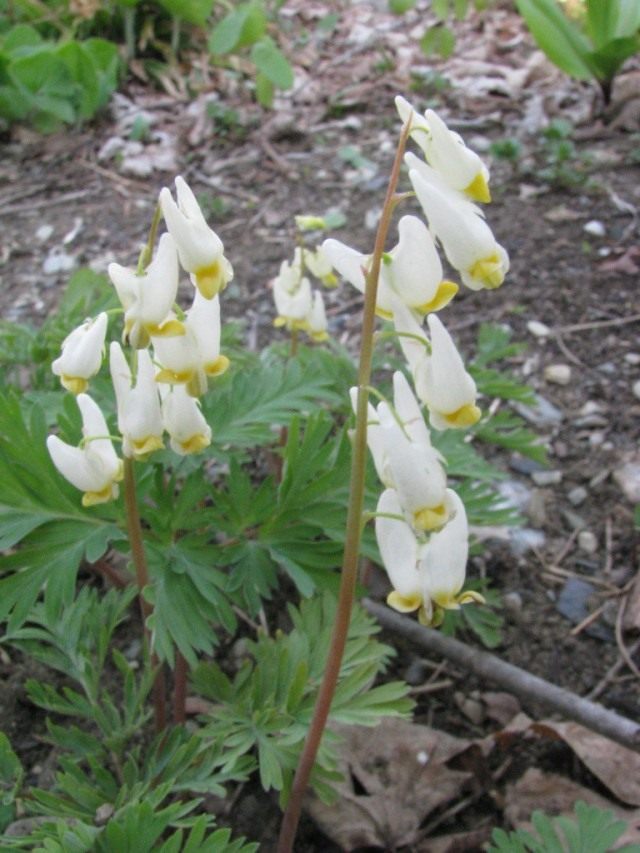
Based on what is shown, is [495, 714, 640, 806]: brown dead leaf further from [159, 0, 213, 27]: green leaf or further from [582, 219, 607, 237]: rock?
[159, 0, 213, 27]: green leaf

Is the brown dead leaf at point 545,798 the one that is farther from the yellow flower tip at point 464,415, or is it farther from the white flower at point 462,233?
the white flower at point 462,233

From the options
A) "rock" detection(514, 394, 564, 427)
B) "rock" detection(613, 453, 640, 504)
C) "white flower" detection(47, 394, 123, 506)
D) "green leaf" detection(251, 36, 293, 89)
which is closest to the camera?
"white flower" detection(47, 394, 123, 506)

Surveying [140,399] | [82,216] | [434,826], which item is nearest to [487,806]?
[434,826]

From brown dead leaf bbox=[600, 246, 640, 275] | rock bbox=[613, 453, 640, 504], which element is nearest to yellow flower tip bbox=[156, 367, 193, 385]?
rock bbox=[613, 453, 640, 504]

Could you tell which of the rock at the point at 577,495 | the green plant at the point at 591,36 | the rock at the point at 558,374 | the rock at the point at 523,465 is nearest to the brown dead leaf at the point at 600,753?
the rock at the point at 577,495

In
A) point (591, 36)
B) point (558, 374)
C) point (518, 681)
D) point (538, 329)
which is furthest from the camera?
point (591, 36)

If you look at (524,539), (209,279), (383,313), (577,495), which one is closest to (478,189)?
(383,313)

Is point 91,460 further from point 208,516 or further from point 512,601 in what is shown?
point 512,601
